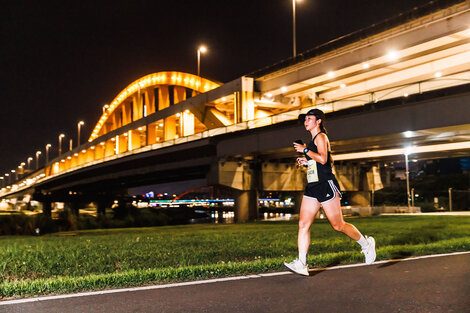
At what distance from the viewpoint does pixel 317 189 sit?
18.3 ft

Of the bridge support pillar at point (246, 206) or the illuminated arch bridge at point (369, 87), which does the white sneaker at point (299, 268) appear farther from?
the bridge support pillar at point (246, 206)

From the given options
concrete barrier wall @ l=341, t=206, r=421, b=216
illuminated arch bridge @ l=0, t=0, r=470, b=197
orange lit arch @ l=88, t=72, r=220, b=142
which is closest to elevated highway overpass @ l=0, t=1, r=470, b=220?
illuminated arch bridge @ l=0, t=0, r=470, b=197

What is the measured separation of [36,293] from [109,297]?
879 millimetres

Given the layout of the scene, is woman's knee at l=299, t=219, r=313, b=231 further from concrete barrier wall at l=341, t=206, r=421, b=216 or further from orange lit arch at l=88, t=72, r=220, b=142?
orange lit arch at l=88, t=72, r=220, b=142

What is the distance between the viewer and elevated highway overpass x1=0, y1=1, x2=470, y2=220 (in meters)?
20.0

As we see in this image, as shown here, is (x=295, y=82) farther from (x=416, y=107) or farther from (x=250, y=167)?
(x=416, y=107)

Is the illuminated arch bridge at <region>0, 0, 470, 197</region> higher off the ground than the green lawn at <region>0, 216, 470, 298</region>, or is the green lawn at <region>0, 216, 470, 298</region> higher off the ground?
the illuminated arch bridge at <region>0, 0, 470, 197</region>

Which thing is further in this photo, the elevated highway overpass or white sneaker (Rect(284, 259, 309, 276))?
the elevated highway overpass

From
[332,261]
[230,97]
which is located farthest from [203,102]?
[332,261]

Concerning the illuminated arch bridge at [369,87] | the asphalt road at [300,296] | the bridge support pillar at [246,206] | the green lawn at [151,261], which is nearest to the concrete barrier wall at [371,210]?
the illuminated arch bridge at [369,87]

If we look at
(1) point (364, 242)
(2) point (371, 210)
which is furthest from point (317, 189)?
(2) point (371, 210)

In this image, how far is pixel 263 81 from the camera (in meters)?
35.5

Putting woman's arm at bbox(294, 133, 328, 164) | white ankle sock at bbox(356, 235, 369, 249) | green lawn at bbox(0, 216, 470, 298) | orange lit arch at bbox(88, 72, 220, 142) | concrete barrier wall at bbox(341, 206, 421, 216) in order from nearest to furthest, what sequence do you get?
green lawn at bbox(0, 216, 470, 298) → woman's arm at bbox(294, 133, 328, 164) → white ankle sock at bbox(356, 235, 369, 249) → concrete barrier wall at bbox(341, 206, 421, 216) → orange lit arch at bbox(88, 72, 220, 142)

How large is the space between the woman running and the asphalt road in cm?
50
